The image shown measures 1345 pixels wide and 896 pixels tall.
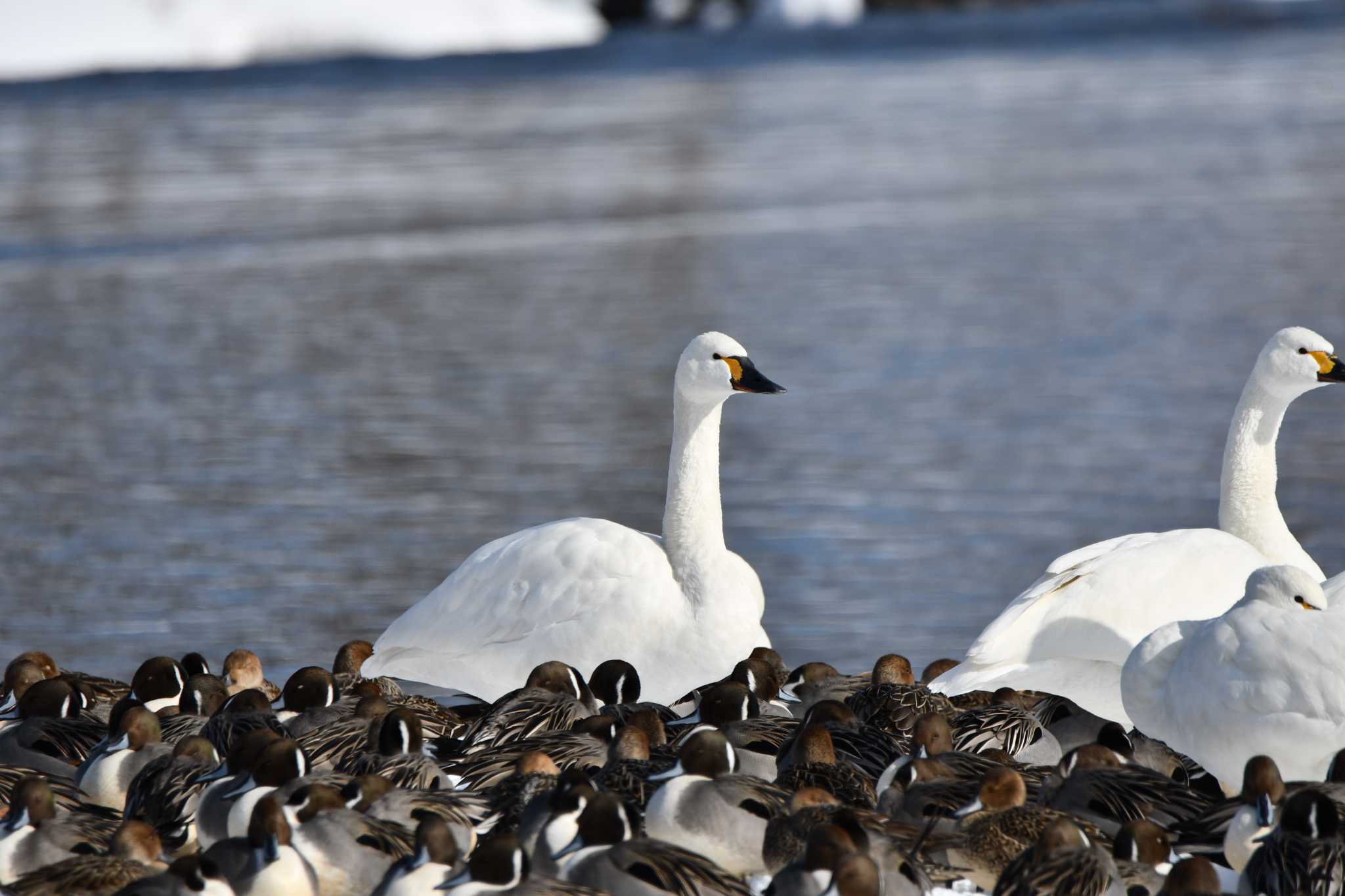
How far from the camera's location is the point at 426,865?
215 inches

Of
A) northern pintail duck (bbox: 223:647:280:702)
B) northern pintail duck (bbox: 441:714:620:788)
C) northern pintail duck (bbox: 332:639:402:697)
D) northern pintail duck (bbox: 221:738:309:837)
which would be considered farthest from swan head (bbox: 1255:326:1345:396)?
northern pintail duck (bbox: 221:738:309:837)

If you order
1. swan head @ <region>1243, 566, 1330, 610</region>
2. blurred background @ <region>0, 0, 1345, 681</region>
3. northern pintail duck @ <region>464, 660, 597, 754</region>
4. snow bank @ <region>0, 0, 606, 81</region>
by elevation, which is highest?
swan head @ <region>1243, 566, 1330, 610</region>

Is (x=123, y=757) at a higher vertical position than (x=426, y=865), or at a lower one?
lower

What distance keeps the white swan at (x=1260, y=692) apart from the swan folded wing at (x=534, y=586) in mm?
2419

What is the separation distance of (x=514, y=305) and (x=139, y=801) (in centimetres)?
1512

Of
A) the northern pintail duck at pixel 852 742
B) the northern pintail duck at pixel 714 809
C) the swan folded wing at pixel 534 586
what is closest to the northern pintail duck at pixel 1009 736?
the northern pintail duck at pixel 852 742

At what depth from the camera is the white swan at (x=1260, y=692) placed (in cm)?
624

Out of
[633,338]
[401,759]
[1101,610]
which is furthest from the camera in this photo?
[633,338]

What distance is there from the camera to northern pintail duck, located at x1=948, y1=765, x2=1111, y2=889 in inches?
232

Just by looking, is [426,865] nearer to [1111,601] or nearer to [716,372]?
[1111,601]

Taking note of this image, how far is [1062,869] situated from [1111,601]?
245cm

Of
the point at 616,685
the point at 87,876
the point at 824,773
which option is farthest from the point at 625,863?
the point at 616,685

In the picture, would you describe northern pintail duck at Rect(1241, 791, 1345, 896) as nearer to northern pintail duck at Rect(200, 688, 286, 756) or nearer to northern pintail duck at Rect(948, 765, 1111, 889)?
northern pintail duck at Rect(948, 765, 1111, 889)

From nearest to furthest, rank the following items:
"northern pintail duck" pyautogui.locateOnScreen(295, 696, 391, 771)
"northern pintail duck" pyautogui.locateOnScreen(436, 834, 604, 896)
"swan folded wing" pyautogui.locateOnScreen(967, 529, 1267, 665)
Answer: "northern pintail duck" pyautogui.locateOnScreen(436, 834, 604, 896) → "northern pintail duck" pyautogui.locateOnScreen(295, 696, 391, 771) → "swan folded wing" pyautogui.locateOnScreen(967, 529, 1267, 665)
